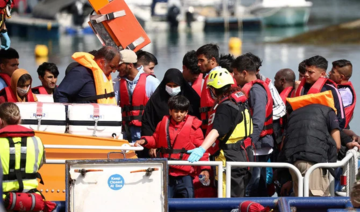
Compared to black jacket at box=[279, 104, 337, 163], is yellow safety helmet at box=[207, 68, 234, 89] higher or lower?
higher

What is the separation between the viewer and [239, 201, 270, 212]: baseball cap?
16.3ft

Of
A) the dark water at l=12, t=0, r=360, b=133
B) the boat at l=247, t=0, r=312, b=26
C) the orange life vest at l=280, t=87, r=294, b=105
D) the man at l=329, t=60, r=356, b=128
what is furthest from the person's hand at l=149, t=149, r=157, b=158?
the boat at l=247, t=0, r=312, b=26

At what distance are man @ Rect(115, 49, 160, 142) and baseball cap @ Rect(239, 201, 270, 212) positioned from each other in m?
2.00

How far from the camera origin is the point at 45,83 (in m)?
7.24

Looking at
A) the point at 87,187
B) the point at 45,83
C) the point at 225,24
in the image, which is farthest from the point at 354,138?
the point at 225,24

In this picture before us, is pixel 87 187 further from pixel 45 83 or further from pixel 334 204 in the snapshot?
pixel 45 83

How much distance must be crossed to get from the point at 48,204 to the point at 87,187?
327 millimetres

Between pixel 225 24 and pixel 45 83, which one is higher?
pixel 225 24

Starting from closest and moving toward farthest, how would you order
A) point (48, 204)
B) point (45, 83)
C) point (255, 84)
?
point (48, 204) → point (255, 84) → point (45, 83)

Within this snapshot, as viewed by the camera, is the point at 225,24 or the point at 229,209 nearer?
the point at 229,209

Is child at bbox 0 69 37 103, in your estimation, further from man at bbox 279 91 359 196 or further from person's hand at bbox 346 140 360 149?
person's hand at bbox 346 140 360 149

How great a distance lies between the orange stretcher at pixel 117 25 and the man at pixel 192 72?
693 millimetres

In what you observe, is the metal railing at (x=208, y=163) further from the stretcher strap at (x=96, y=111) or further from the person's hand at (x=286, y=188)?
the stretcher strap at (x=96, y=111)

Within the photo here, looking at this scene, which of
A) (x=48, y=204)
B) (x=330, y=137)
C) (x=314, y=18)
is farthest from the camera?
(x=314, y=18)
